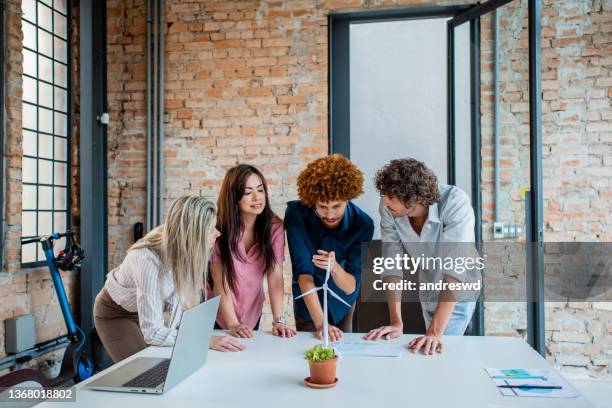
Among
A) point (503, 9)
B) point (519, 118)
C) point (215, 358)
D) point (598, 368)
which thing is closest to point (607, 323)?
point (598, 368)

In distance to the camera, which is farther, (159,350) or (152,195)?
(152,195)

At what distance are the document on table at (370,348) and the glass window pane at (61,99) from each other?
3.33 meters

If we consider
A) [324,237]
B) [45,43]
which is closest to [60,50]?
[45,43]

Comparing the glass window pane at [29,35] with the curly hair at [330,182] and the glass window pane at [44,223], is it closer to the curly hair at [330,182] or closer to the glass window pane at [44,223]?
the glass window pane at [44,223]

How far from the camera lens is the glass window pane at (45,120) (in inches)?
170

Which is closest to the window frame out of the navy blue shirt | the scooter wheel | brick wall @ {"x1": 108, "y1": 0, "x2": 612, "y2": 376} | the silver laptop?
brick wall @ {"x1": 108, "y1": 0, "x2": 612, "y2": 376}

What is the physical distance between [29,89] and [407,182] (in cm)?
308

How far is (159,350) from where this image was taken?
2.34m

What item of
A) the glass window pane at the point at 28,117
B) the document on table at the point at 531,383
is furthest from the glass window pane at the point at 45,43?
the document on table at the point at 531,383

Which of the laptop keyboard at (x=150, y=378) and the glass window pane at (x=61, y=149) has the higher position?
the glass window pane at (x=61, y=149)

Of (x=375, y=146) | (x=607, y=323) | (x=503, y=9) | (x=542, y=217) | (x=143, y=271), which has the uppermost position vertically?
(x=503, y=9)

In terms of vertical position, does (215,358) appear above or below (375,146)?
below

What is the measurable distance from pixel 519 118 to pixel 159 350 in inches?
100

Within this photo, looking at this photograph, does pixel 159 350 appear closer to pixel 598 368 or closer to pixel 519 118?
pixel 519 118
